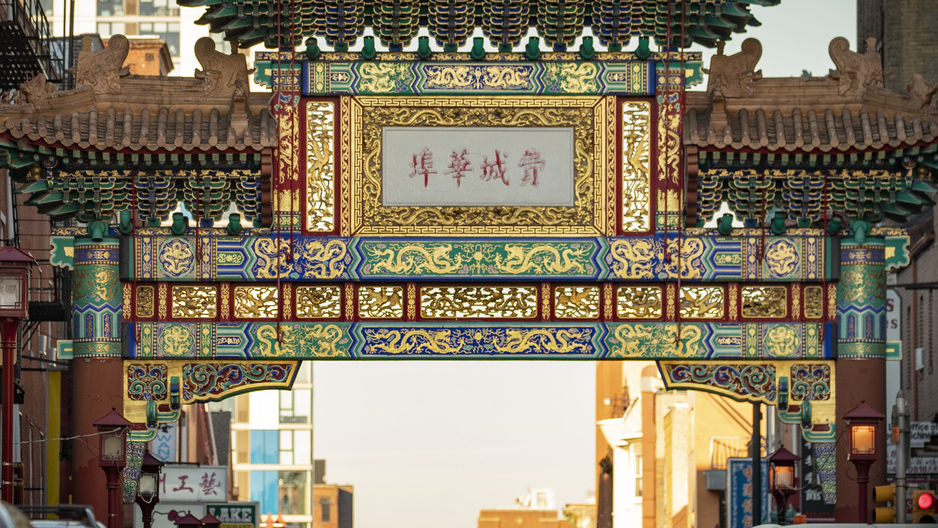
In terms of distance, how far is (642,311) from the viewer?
23078mm

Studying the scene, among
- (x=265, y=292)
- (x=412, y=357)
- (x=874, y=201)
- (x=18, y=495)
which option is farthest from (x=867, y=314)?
(x=18, y=495)

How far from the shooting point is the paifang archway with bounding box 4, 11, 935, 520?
75.2 ft

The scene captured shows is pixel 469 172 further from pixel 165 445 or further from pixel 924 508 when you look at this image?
pixel 165 445

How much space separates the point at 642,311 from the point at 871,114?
3772mm

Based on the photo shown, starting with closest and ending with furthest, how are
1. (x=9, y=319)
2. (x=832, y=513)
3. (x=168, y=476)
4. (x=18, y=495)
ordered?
1. (x=9, y=319)
2. (x=832, y=513)
3. (x=18, y=495)
4. (x=168, y=476)

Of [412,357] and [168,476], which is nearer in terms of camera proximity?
[412,357]

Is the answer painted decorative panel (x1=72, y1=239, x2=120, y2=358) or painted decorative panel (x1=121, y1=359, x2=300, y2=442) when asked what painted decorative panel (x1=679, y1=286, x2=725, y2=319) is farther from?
painted decorative panel (x1=72, y1=239, x2=120, y2=358)

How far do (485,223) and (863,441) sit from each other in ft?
17.1

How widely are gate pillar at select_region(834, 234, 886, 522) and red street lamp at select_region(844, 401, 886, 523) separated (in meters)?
0.75

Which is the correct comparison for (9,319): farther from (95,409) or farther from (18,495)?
(18,495)

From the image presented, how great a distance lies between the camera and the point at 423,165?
23.2m

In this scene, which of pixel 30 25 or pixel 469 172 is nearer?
pixel 469 172

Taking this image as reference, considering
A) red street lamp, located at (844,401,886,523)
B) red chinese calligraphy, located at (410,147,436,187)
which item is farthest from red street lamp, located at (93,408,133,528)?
red street lamp, located at (844,401,886,523)

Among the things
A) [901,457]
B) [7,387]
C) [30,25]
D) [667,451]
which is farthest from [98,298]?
[667,451]
